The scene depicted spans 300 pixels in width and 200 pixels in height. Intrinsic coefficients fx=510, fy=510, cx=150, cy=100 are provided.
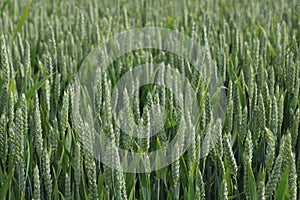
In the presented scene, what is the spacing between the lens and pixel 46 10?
88.3 inches

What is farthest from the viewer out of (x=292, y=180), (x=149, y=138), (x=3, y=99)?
(x=3, y=99)

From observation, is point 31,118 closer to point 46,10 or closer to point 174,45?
point 174,45

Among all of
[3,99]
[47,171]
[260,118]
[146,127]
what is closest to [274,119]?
[260,118]

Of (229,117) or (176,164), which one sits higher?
(229,117)

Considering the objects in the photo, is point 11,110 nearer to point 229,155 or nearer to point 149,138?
point 149,138

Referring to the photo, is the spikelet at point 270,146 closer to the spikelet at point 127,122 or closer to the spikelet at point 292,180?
the spikelet at point 292,180

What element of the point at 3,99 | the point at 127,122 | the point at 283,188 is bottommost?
the point at 283,188

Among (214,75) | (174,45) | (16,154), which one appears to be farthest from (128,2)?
(16,154)

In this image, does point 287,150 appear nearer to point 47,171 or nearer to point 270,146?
point 270,146

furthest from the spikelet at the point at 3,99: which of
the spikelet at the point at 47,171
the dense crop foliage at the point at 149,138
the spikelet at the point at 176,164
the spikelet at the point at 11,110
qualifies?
the spikelet at the point at 176,164

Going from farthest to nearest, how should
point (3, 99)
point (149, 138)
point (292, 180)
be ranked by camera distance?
point (3, 99), point (149, 138), point (292, 180)

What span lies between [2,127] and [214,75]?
51 cm

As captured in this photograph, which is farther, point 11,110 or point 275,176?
point 11,110

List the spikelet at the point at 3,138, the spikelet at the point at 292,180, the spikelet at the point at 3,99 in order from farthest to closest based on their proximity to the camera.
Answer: the spikelet at the point at 3,99 → the spikelet at the point at 3,138 → the spikelet at the point at 292,180
